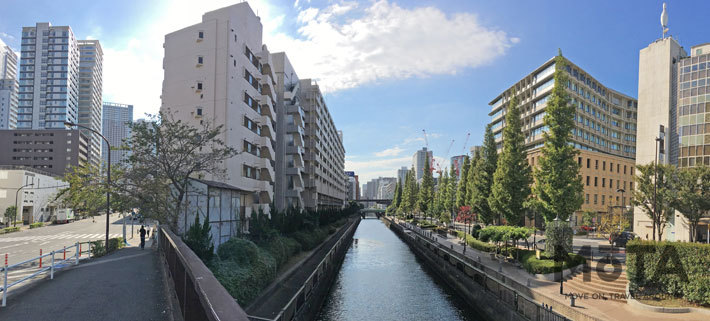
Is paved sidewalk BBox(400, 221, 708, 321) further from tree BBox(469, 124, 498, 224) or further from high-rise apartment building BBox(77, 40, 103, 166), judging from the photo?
high-rise apartment building BBox(77, 40, 103, 166)

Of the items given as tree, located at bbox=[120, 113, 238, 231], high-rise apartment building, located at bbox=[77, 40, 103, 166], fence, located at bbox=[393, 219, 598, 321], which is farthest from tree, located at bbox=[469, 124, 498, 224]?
high-rise apartment building, located at bbox=[77, 40, 103, 166]

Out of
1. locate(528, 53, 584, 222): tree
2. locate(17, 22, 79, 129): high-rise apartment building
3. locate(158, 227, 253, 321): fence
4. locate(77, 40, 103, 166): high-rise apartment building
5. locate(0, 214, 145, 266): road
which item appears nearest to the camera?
locate(158, 227, 253, 321): fence

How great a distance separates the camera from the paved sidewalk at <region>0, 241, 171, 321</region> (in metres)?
9.57

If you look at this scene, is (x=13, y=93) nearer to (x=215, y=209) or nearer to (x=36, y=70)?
(x=36, y=70)

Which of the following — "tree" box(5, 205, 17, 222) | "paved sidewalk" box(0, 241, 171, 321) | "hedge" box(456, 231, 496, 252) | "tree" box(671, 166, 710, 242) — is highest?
"tree" box(671, 166, 710, 242)

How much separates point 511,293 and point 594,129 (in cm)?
6507

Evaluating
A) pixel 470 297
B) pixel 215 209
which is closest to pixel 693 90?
pixel 470 297

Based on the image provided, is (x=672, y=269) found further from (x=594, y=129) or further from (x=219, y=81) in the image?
(x=594, y=129)

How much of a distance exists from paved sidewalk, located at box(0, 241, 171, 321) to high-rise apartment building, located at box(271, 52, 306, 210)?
47478 millimetres

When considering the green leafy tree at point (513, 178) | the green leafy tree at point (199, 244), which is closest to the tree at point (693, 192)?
the green leafy tree at point (513, 178)

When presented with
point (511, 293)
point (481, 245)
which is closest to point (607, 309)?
point (511, 293)

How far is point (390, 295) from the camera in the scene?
103 feet

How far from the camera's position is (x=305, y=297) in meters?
23.7

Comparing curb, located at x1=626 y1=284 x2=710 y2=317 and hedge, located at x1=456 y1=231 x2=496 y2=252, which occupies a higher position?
curb, located at x1=626 y1=284 x2=710 y2=317
